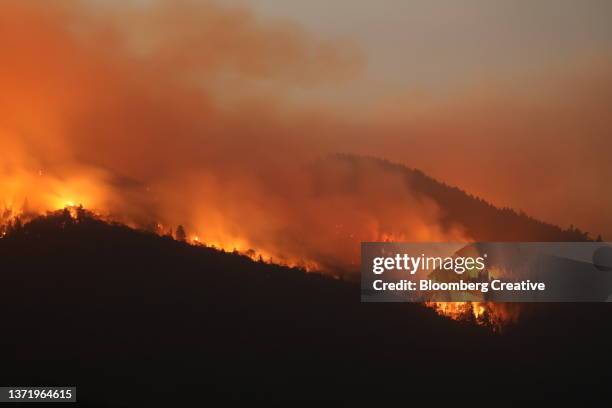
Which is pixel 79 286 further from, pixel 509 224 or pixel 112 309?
pixel 509 224

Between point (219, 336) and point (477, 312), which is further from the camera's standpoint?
point (477, 312)

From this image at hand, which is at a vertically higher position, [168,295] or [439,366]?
[168,295]

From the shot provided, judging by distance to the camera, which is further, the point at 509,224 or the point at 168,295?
the point at 509,224

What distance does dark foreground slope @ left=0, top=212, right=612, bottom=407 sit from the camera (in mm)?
106625

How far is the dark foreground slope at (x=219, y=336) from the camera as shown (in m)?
107

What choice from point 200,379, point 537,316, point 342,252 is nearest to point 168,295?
point 200,379

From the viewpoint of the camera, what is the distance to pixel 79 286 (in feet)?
375

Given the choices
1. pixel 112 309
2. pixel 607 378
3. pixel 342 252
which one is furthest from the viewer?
pixel 342 252

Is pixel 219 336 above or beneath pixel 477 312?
beneath

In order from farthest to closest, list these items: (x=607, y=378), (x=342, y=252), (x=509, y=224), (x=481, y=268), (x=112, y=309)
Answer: (x=509, y=224), (x=342, y=252), (x=607, y=378), (x=112, y=309), (x=481, y=268)

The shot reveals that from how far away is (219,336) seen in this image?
116 meters

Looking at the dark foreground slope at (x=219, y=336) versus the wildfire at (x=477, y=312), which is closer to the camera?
the dark foreground slope at (x=219, y=336)

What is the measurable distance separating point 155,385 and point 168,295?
1727 centimetres

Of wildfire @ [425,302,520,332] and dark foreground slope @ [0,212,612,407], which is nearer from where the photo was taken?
dark foreground slope @ [0,212,612,407]
